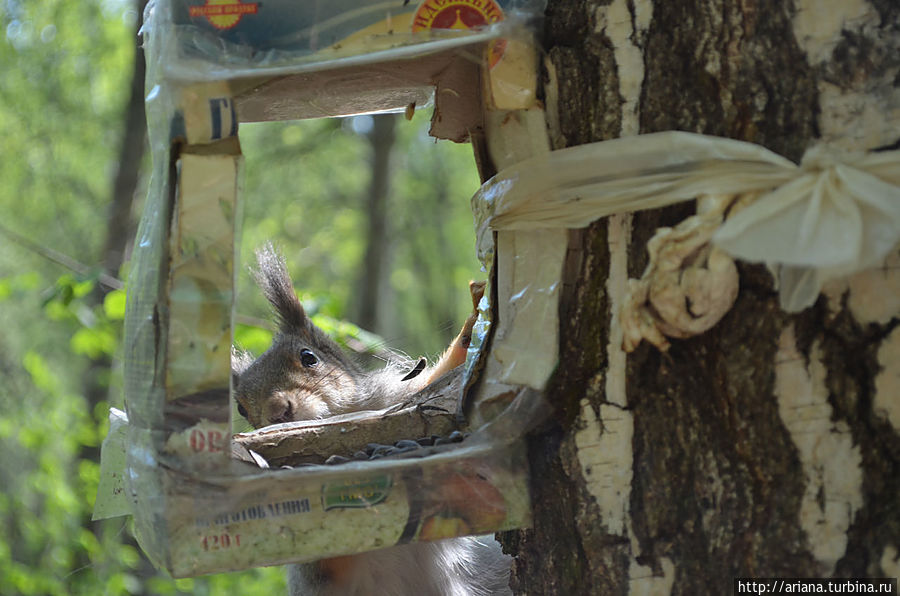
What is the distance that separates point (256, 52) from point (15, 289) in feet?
9.09

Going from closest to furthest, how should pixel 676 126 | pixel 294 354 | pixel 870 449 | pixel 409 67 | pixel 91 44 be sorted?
pixel 870 449 → pixel 676 126 → pixel 409 67 → pixel 294 354 → pixel 91 44

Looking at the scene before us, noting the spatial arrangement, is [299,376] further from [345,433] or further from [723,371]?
[723,371]

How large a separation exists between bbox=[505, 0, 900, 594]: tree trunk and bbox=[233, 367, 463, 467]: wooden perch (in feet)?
0.99

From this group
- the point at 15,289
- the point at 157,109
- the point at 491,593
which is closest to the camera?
the point at 157,109

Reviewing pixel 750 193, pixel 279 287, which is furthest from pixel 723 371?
pixel 279 287

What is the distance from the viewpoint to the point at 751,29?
1242 mm

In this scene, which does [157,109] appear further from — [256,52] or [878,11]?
[878,11]

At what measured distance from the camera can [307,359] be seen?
282 cm

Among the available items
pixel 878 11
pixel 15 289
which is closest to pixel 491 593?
pixel 878 11

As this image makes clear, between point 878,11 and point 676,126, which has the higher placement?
point 878,11

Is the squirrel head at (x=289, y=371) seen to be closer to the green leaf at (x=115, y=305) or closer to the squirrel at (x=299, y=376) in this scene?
the squirrel at (x=299, y=376)

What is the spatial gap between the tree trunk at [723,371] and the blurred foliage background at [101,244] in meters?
1.46

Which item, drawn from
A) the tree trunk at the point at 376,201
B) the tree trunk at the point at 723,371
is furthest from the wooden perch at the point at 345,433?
the tree trunk at the point at 376,201

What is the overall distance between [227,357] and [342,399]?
136 centimetres
